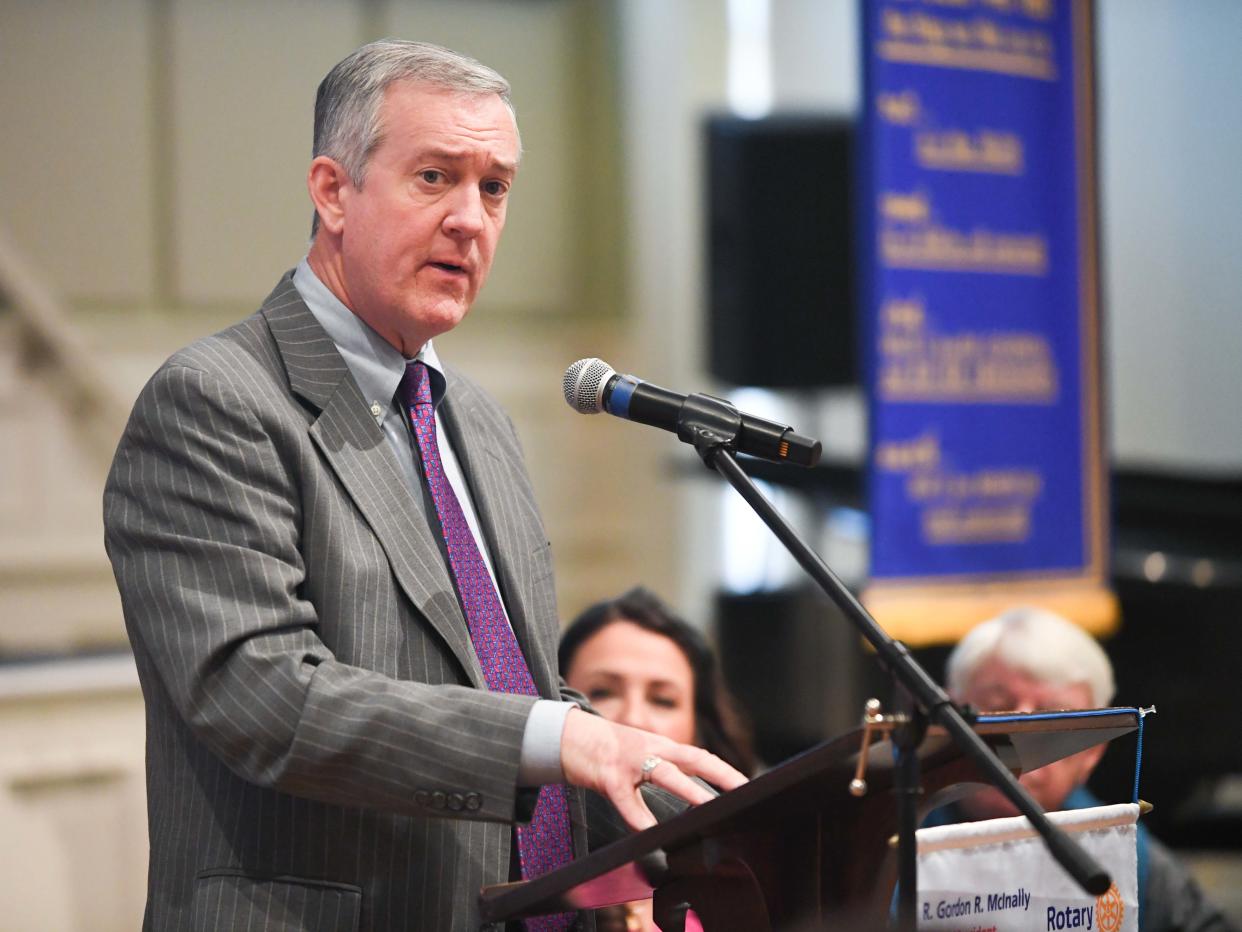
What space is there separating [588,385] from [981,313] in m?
2.57

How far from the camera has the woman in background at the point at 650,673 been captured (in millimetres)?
2453

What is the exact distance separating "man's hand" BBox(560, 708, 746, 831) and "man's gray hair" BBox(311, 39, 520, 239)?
642 mm

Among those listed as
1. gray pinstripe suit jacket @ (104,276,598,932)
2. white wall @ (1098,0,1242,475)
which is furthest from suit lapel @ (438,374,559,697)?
white wall @ (1098,0,1242,475)

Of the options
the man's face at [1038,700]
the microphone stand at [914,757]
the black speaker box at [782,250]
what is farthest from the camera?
the black speaker box at [782,250]

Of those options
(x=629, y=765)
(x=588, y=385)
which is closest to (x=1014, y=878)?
(x=629, y=765)

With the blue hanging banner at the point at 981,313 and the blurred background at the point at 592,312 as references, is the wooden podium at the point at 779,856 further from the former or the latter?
the blurred background at the point at 592,312

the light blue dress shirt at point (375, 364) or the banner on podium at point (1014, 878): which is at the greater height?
the light blue dress shirt at point (375, 364)

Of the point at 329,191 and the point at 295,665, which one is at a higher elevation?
the point at 329,191

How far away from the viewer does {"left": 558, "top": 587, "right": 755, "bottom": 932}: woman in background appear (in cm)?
245

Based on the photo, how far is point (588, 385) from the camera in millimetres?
1482

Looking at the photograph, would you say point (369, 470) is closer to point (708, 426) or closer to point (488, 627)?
point (488, 627)

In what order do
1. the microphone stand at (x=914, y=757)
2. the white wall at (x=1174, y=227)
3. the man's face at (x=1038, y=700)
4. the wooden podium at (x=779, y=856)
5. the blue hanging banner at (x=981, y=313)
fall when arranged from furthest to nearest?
the white wall at (x=1174, y=227) < the blue hanging banner at (x=981, y=313) < the man's face at (x=1038, y=700) < the wooden podium at (x=779, y=856) < the microphone stand at (x=914, y=757)

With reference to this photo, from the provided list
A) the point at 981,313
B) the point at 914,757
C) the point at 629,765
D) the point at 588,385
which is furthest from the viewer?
the point at 981,313

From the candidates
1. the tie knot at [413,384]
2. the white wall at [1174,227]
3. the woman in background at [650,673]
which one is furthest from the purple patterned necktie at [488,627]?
the white wall at [1174,227]
